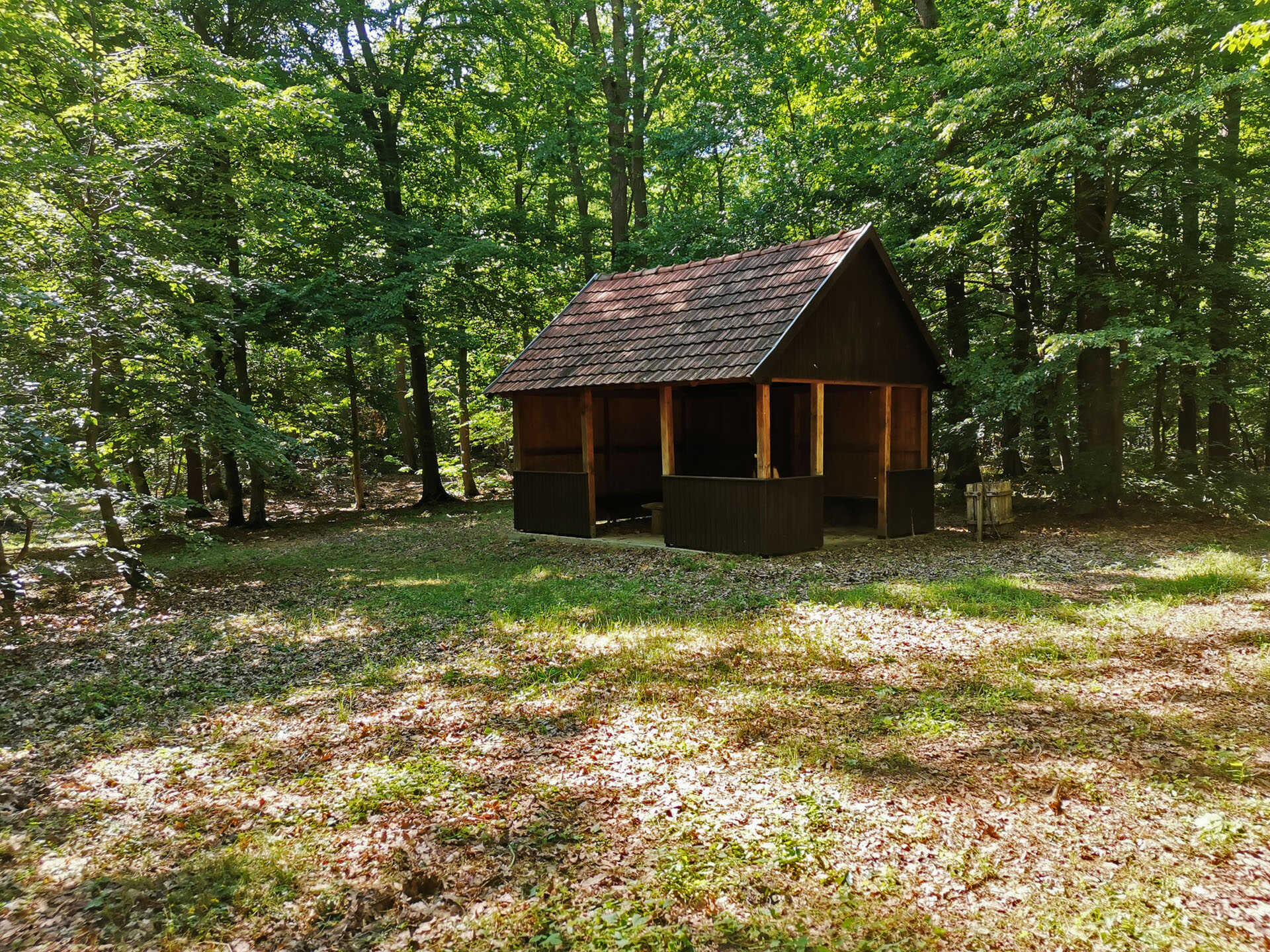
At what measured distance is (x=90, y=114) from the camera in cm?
966

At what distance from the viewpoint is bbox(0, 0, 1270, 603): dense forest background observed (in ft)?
32.0

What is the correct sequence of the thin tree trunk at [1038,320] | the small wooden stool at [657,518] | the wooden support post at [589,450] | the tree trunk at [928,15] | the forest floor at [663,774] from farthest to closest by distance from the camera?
the tree trunk at [928,15]
the small wooden stool at [657,518]
the thin tree trunk at [1038,320]
the wooden support post at [589,450]
the forest floor at [663,774]

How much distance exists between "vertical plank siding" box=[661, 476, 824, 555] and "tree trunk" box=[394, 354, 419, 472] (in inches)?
559

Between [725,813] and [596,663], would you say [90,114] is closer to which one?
[596,663]

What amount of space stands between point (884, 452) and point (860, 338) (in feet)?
6.67

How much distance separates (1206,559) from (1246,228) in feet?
25.8

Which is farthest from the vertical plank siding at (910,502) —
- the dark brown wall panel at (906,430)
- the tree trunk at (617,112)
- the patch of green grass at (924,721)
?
the tree trunk at (617,112)

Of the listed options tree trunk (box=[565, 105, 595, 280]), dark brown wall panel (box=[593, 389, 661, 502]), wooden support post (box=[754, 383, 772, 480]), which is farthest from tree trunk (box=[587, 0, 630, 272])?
wooden support post (box=[754, 383, 772, 480])

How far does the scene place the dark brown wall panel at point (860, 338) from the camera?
37.9 feet

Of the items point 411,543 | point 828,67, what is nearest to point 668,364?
point 411,543

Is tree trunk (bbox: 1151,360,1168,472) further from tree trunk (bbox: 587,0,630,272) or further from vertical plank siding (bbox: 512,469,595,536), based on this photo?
tree trunk (bbox: 587,0,630,272)

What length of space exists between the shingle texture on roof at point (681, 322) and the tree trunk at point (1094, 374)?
16.5 ft

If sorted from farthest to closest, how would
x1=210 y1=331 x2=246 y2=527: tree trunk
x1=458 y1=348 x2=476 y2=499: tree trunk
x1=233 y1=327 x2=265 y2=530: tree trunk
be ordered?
x1=458 y1=348 x2=476 y2=499: tree trunk
x1=233 y1=327 x2=265 y2=530: tree trunk
x1=210 y1=331 x2=246 y2=527: tree trunk

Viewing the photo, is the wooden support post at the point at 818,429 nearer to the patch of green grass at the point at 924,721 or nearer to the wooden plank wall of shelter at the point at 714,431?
the wooden plank wall of shelter at the point at 714,431
